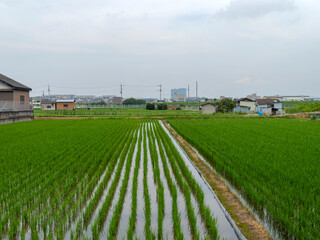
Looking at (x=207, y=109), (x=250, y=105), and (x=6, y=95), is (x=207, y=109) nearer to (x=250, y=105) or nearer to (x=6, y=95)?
(x=250, y=105)

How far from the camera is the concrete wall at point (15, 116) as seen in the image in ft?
67.8

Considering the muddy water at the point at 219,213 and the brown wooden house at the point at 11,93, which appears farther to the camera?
the brown wooden house at the point at 11,93

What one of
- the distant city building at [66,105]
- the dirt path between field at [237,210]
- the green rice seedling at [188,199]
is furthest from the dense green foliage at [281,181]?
the distant city building at [66,105]

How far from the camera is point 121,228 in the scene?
395cm

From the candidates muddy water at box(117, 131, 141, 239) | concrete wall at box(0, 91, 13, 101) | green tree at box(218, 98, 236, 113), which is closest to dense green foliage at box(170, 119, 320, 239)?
muddy water at box(117, 131, 141, 239)

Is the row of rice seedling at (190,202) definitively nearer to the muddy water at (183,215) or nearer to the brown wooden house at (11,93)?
the muddy water at (183,215)

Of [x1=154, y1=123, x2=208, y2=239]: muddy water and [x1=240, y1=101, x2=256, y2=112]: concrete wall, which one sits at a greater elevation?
[x1=240, y1=101, x2=256, y2=112]: concrete wall

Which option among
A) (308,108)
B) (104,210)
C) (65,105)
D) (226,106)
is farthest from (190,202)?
(65,105)

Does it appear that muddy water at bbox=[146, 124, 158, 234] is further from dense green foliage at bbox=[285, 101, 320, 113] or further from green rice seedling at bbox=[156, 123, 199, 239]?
dense green foliage at bbox=[285, 101, 320, 113]

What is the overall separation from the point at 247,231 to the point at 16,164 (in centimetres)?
624

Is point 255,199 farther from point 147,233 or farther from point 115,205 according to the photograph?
point 115,205

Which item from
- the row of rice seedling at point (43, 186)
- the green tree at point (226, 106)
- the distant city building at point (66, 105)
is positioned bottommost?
the row of rice seedling at point (43, 186)

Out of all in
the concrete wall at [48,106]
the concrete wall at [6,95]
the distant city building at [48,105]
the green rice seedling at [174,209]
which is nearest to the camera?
the green rice seedling at [174,209]

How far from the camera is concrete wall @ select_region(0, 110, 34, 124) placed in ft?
67.8
